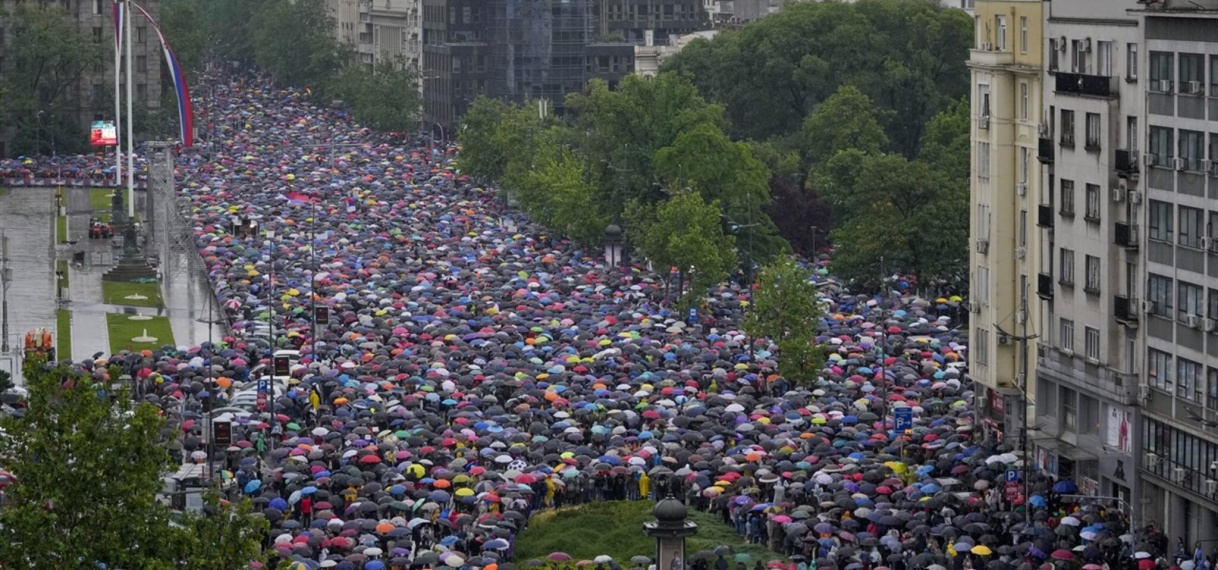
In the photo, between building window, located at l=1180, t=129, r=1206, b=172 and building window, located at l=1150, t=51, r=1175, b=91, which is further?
building window, located at l=1150, t=51, r=1175, b=91

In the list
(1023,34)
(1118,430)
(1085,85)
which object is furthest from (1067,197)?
(1118,430)

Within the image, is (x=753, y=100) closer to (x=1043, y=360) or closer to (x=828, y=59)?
(x=828, y=59)

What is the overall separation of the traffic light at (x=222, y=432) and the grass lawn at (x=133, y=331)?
1090 inches

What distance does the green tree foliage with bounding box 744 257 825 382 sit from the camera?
91.9m

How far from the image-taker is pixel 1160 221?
2842 inches

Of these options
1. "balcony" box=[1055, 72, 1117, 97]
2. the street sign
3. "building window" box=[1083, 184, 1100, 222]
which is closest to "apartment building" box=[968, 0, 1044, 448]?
the street sign

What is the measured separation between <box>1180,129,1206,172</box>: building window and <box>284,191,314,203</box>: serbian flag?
90.1 metres

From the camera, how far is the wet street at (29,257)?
11981 cm

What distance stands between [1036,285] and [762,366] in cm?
1584

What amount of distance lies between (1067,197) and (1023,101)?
19.6 feet

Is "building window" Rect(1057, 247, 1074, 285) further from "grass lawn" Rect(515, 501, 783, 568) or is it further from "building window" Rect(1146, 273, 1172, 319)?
"grass lawn" Rect(515, 501, 783, 568)

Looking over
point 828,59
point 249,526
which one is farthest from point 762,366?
point 828,59

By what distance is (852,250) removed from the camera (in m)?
118

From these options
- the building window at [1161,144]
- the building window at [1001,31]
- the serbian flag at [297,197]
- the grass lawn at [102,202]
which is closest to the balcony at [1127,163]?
the building window at [1161,144]
